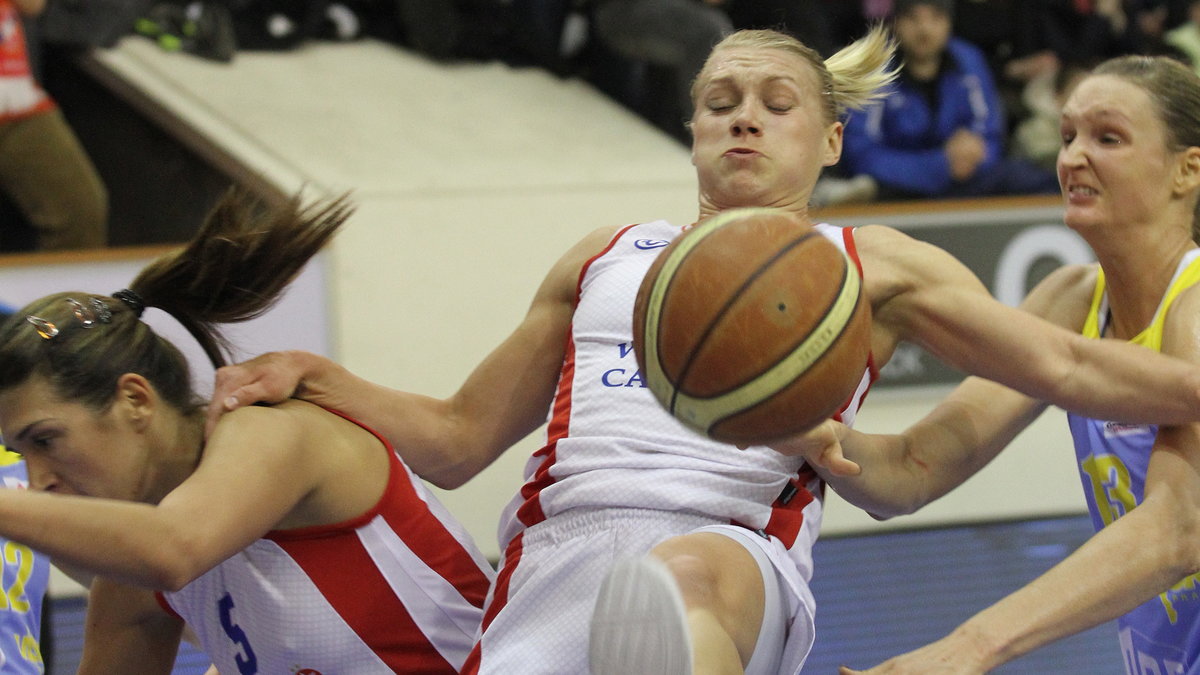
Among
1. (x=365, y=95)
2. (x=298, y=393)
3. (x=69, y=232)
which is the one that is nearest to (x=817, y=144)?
(x=298, y=393)

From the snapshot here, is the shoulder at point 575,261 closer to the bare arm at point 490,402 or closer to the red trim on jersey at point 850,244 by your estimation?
the bare arm at point 490,402

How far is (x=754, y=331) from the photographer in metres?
2.11

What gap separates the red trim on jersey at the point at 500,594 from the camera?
8.12 ft

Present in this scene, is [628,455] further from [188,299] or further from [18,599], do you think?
[18,599]

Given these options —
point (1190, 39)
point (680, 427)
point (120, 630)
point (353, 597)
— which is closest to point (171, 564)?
point (353, 597)

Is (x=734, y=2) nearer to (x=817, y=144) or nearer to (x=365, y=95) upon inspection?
(x=365, y=95)

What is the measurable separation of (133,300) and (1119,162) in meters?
1.94

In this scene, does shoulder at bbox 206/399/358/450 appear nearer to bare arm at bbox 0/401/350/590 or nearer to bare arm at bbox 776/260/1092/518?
bare arm at bbox 0/401/350/590

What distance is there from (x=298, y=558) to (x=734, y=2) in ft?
15.4

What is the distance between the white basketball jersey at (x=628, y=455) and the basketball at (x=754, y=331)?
→ 0.81 ft

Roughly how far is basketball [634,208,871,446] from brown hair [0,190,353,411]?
815mm

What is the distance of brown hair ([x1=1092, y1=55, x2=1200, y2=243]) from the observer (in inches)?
110

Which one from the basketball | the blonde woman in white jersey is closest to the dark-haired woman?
the blonde woman in white jersey

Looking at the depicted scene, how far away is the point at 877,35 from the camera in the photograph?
10.1 feet
